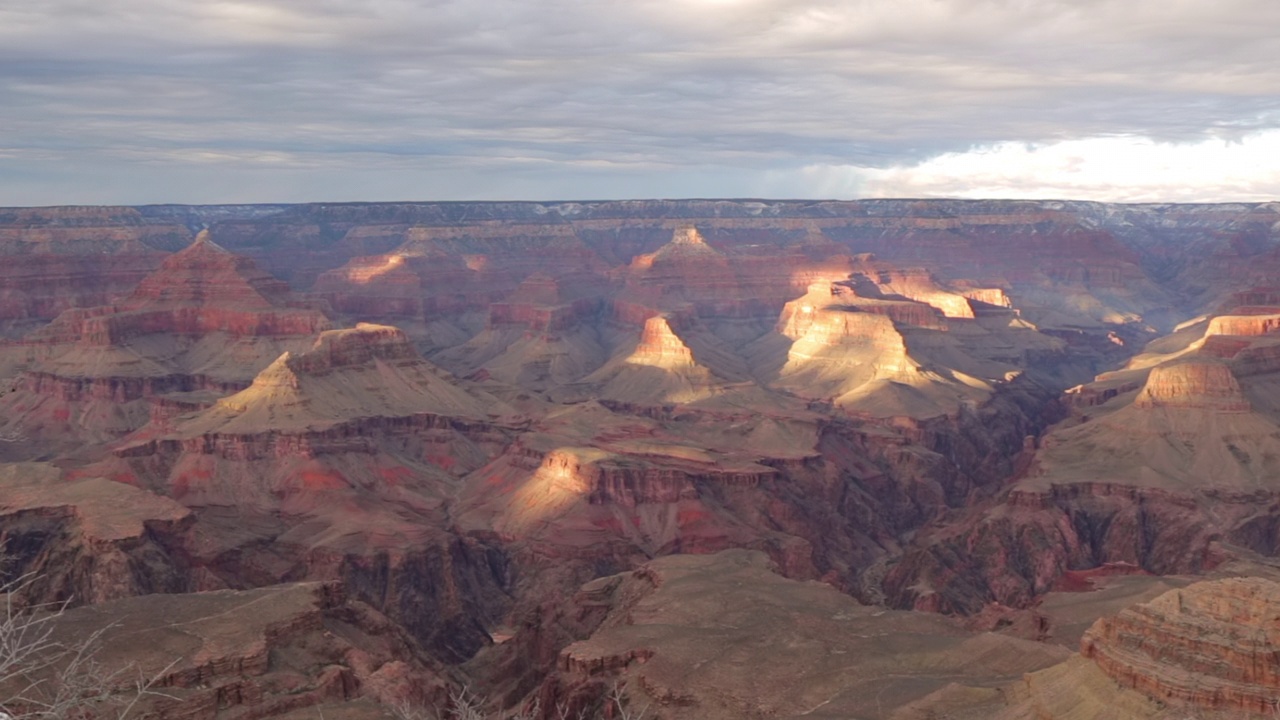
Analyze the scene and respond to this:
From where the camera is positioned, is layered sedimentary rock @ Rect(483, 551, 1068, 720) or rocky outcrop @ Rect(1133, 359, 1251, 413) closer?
layered sedimentary rock @ Rect(483, 551, 1068, 720)

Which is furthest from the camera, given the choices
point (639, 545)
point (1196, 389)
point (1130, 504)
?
point (1196, 389)

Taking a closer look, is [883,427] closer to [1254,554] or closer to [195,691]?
[1254,554]

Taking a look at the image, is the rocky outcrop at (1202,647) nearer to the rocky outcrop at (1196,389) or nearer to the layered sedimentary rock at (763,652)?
the layered sedimentary rock at (763,652)

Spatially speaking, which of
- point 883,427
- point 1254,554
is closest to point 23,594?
point 1254,554

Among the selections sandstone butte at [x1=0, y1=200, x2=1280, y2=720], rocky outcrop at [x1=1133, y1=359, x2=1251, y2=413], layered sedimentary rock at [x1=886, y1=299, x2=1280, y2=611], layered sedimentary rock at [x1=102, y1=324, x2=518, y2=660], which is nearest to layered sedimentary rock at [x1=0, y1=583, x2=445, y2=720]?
sandstone butte at [x1=0, y1=200, x2=1280, y2=720]

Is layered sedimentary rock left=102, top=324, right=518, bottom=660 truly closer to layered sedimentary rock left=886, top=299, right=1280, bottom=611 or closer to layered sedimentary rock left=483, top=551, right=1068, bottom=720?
layered sedimentary rock left=483, top=551, right=1068, bottom=720

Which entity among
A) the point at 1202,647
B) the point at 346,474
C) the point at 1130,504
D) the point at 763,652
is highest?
the point at 1202,647

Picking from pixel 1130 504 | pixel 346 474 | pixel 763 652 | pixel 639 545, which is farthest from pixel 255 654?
pixel 1130 504

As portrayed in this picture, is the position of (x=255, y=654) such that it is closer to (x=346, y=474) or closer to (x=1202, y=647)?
(x=1202, y=647)

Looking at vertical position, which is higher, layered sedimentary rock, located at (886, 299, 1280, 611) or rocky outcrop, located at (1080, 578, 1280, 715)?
rocky outcrop, located at (1080, 578, 1280, 715)

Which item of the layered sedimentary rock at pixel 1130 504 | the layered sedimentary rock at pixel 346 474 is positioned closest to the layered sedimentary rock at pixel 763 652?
the layered sedimentary rock at pixel 346 474
